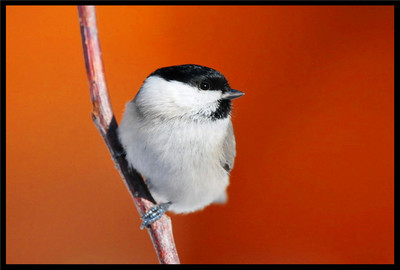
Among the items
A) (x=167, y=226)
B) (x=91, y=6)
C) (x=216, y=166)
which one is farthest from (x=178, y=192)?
(x=91, y=6)

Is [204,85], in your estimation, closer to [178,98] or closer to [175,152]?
[178,98]

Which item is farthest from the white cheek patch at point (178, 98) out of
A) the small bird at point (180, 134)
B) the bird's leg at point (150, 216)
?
the bird's leg at point (150, 216)

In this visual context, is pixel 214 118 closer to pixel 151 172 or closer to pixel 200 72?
pixel 200 72

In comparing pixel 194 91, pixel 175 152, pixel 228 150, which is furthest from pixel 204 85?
pixel 228 150

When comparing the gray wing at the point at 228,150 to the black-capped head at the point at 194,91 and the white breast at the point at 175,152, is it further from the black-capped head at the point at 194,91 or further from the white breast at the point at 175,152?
the black-capped head at the point at 194,91

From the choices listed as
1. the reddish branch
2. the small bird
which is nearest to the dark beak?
Result: the small bird
